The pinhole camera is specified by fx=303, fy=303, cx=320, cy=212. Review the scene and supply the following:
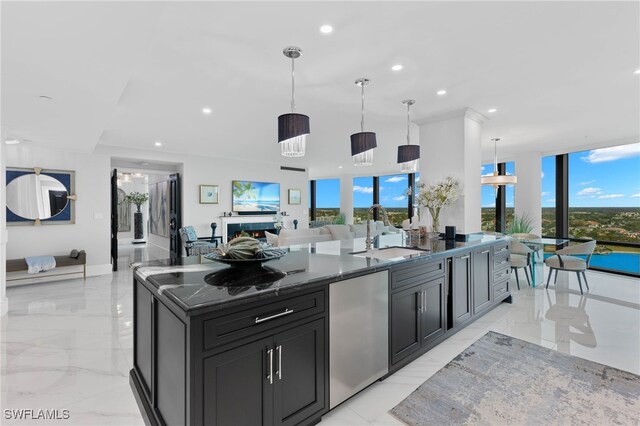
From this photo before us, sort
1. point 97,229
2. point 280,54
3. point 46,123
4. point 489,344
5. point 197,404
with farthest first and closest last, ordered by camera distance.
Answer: point 97,229 < point 46,123 < point 489,344 < point 280,54 < point 197,404

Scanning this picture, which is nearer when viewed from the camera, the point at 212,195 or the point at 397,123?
the point at 397,123

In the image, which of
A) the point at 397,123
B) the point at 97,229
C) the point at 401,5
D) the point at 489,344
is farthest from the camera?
the point at 97,229

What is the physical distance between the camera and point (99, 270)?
5.90 metres

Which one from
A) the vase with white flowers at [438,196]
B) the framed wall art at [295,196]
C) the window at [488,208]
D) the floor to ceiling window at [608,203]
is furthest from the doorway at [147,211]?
the floor to ceiling window at [608,203]

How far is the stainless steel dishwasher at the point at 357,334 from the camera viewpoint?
6.00ft

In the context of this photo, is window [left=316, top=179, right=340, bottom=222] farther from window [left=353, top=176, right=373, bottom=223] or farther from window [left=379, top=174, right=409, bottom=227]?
window [left=379, top=174, right=409, bottom=227]

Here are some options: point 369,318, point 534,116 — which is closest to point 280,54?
point 369,318

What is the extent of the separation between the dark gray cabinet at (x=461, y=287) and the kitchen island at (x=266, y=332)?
41cm

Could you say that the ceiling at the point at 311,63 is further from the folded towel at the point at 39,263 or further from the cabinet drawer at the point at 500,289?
the cabinet drawer at the point at 500,289

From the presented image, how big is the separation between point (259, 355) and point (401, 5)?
7.23 feet

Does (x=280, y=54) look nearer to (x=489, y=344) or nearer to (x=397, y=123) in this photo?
(x=397, y=123)

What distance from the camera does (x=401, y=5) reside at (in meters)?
1.92

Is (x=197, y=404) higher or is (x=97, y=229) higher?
(x=97, y=229)

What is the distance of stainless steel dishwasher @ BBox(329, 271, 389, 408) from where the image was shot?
6.00 feet
